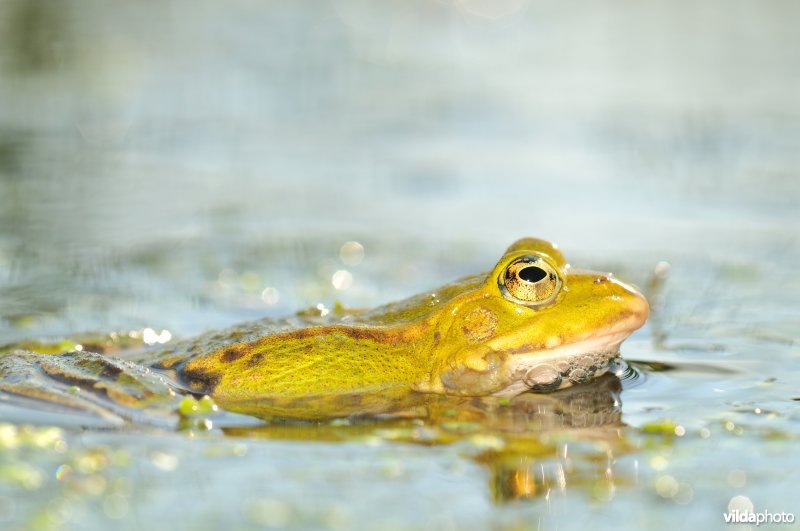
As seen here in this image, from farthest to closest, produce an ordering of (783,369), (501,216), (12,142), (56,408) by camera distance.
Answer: (12,142)
(501,216)
(783,369)
(56,408)

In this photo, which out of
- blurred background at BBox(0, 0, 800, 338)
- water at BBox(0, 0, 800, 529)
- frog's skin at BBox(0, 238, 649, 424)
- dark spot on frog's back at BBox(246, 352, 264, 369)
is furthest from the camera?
blurred background at BBox(0, 0, 800, 338)

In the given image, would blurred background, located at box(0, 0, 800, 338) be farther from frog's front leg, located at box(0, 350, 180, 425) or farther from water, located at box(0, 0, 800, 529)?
frog's front leg, located at box(0, 350, 180, 425)

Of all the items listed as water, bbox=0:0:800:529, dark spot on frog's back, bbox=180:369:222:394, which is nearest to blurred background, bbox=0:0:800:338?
water, bbox=0:0:800:529

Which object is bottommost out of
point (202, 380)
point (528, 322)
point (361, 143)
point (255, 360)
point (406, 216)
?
point (202, 380)

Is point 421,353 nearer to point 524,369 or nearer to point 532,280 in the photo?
point 524,369

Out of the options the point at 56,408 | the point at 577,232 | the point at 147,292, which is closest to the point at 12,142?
the point at 147,292

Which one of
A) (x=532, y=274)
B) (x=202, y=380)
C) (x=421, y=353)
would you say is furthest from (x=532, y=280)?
(x=202, y=380)

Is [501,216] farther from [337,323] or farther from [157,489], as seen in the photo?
[157,489]
